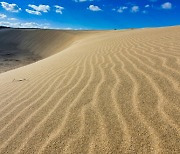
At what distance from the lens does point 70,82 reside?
4.60m

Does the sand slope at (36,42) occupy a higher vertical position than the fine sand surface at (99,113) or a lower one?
lower

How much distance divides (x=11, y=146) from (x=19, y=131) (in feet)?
1.04

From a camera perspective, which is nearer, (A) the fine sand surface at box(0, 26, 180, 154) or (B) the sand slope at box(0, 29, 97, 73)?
(A) the fine sand surface at box(0, 26, 180, 154)

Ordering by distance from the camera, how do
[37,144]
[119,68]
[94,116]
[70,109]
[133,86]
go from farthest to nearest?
[119,68] < [133,86] < [70,109] < [94,116] < [37,144]

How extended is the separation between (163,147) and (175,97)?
108 centimetres

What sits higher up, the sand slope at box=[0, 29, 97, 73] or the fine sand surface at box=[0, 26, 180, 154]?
the fine sand surface at box=[0, 26, 180, 154]

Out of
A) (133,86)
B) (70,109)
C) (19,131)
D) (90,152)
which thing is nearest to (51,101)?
(70,109)

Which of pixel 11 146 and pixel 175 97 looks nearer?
pixel 11 146

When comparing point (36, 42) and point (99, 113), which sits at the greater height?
point (99, 113)

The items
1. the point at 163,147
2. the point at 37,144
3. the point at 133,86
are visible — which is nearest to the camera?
the point at 163,147

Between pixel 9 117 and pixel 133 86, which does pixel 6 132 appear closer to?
pixel 9 117

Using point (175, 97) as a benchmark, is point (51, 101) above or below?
below

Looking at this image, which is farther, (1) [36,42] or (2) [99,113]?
(1) [36,42]

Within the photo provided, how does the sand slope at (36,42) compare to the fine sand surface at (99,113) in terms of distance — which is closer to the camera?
the fine sand surface at (99,113)
